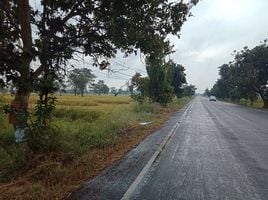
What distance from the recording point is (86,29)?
39.8 feet

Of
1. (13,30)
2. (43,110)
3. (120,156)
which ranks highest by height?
(13,30)

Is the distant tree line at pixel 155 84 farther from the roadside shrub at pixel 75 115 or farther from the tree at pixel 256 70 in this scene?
the tree at pixel 256 70

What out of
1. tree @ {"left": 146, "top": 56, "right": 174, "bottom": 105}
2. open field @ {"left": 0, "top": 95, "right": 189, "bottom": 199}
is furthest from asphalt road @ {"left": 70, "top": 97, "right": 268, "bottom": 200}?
tree @ {"left": 146, "top": 56, "right": 174, "bottom": 105}

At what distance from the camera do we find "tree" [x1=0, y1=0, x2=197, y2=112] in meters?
9.95

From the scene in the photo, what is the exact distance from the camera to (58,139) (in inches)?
443

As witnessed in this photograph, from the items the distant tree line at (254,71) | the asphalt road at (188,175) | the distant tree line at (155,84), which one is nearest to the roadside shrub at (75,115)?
the asphalt road at (188,175)

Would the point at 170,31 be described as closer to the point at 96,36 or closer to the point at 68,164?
the point at 96,36

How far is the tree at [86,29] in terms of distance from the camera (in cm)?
995

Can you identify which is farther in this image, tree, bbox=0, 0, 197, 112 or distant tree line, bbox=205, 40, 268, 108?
distant tree line, bbox=205, 40, 268, 108

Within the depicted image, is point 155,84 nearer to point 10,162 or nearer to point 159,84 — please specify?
point 159,84

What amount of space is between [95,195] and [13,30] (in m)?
5.59

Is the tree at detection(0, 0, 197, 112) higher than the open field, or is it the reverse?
the tree at detection(0, 0, 197, 112)

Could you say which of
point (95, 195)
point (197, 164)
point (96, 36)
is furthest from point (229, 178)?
point (96, 36)

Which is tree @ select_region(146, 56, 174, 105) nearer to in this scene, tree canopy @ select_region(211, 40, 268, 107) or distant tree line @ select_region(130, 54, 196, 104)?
distant tree line @ select_region(130, 54, 196, 104)
